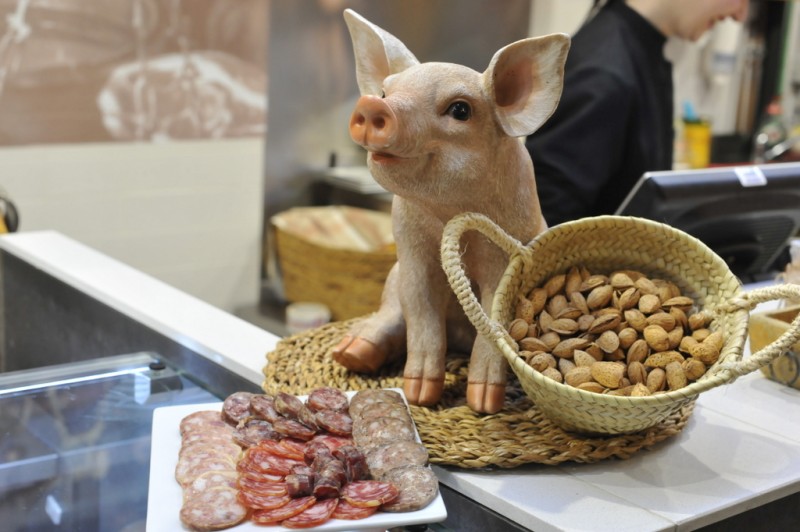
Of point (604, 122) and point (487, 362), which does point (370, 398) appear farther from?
point (604, 122)

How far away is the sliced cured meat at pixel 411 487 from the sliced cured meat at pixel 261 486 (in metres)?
0.10

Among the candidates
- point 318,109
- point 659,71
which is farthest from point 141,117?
point 659,71

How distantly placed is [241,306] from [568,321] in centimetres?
220

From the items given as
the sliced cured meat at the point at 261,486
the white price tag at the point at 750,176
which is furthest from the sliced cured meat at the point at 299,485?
the white price tag at the point at 750,176

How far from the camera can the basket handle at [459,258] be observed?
982 millimetres

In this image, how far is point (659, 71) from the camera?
212cm

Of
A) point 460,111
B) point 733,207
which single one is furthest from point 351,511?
point 733,207

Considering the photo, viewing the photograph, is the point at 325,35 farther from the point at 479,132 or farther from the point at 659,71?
the point at 479,132

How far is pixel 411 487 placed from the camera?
89 cm

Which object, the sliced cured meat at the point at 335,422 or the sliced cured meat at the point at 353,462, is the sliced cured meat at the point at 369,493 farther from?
the sliced cured meat at the point at 335,422

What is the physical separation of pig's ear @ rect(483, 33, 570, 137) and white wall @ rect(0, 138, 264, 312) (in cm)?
188

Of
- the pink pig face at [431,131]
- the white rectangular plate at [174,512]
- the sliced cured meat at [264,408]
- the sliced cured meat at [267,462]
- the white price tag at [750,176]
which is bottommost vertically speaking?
the white rectangular plate at [174,512]

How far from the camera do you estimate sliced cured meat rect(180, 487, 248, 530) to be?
833mm

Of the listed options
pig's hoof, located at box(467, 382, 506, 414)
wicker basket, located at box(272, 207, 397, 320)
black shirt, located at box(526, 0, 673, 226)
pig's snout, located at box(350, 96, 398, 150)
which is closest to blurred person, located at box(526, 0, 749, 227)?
black shirt, located at box(526, 0, 673, 226)
